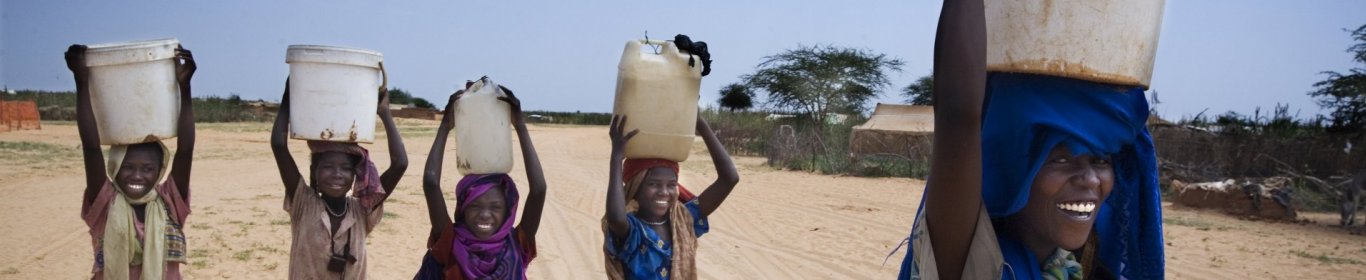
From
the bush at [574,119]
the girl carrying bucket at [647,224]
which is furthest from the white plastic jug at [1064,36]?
the bush at [574,119]

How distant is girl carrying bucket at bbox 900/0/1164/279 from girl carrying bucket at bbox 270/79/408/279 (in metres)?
2.43

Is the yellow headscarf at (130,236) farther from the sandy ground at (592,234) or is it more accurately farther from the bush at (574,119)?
the bush at (574,119)

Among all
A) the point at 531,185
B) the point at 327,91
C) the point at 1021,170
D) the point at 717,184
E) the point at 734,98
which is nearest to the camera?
the point at 1021,170

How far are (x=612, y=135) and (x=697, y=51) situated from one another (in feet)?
1.37

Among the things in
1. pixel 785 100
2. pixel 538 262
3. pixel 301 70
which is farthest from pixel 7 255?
pixel 785 100

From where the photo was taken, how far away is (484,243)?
3076 millimetres

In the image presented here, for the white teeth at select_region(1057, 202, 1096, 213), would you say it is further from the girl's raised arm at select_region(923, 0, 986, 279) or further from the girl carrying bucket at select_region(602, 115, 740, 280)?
the girl carrying bucket at select_region(602, 115, 740, 280)

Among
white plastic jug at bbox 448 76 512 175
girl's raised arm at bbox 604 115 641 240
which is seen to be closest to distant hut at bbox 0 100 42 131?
white plastic jug at bbox 448 76 512 175

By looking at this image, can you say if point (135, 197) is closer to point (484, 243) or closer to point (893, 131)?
point (484, 243)

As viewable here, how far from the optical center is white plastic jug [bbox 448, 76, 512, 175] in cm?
283

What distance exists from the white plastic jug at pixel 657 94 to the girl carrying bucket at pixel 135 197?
163cm

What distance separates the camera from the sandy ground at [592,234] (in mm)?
6473

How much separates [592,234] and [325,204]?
15.7ft

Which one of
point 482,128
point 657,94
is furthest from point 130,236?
point 657,94
